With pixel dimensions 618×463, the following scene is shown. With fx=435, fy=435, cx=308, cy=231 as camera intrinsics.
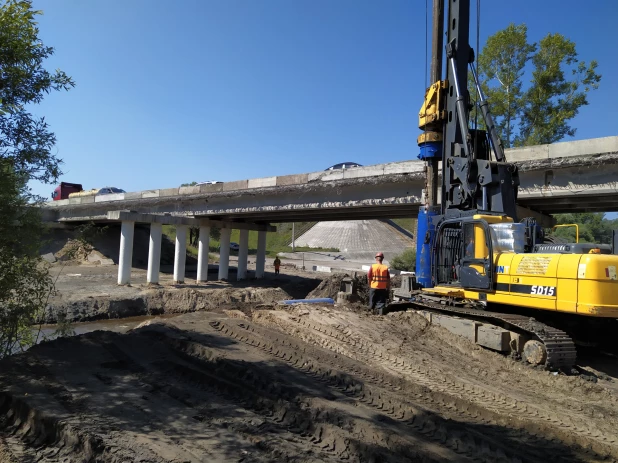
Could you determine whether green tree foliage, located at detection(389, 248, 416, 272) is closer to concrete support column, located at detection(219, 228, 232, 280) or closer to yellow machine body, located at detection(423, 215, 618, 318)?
concrete support column, located at detection(219, 228, 232, 280)

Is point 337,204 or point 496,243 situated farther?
point 337,204

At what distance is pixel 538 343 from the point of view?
7410 mm

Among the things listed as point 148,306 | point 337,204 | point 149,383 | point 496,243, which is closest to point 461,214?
point 496,243

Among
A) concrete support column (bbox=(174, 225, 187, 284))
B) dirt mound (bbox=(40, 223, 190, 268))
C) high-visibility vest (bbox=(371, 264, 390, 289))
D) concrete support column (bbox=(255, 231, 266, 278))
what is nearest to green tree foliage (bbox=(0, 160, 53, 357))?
high-visibility vest (bbox=(371, 264, 390, 289))

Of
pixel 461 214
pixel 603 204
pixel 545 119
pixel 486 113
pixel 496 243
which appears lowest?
pixel 496 243

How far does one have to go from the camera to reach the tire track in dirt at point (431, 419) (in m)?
4.34

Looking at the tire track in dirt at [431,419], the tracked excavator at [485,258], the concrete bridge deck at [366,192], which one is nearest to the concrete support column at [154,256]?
the concrete bridge deck at [366,192]

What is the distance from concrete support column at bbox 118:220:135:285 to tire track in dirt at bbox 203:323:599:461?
54.8 ft

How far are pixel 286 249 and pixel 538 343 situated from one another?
55711 mm

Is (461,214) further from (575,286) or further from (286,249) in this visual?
(286,249)

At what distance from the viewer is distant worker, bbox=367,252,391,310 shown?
38.2ft

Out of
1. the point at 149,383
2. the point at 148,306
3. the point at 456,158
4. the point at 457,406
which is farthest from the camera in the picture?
the point at 148,306

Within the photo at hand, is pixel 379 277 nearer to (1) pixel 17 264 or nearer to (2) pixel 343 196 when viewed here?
(2) pixel 343 196

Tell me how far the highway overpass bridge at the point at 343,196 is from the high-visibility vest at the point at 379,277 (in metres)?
5.59
